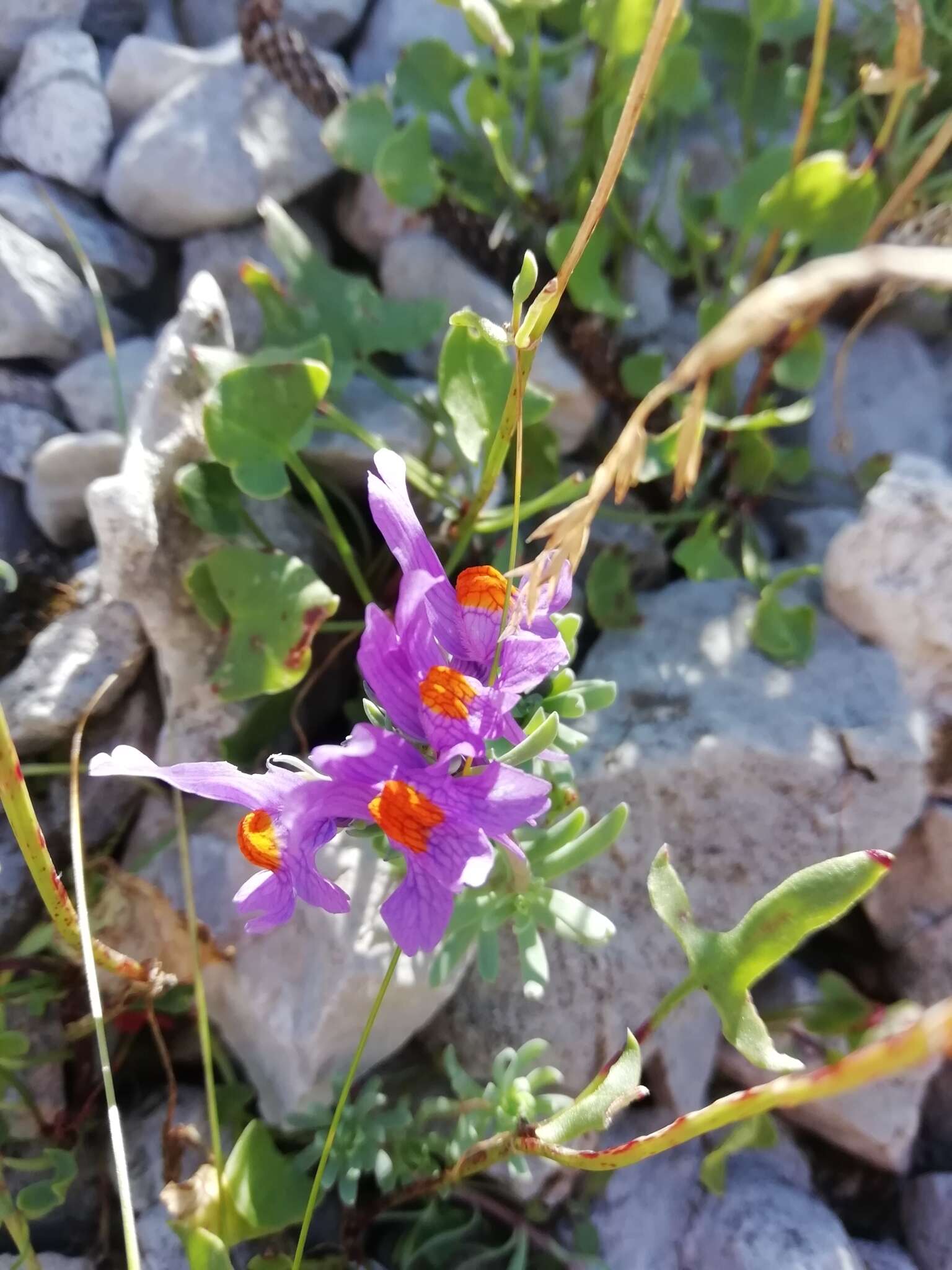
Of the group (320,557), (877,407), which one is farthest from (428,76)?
(877,407)

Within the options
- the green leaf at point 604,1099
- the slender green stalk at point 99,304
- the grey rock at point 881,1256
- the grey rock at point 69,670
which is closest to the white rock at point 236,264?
the slender green stalk at point 99,304

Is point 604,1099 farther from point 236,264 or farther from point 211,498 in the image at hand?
point 236,264

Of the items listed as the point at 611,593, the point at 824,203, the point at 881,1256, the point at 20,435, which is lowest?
the point at 881,1256

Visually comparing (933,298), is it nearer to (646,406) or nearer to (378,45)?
(378,45)

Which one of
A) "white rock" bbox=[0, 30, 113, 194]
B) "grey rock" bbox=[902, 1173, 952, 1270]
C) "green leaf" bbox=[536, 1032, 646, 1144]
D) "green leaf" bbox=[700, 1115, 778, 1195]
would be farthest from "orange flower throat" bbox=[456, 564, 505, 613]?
"white rock" bbox=[0, 30, 113, 194]

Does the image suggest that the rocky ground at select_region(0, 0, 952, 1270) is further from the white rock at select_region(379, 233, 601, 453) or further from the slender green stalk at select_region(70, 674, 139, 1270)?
the slender green stalk at select_region(70, 674, 139, 1270)

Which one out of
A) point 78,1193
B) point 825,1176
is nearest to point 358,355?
point 78,1193

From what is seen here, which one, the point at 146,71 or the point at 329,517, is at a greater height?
the point at 146,71
